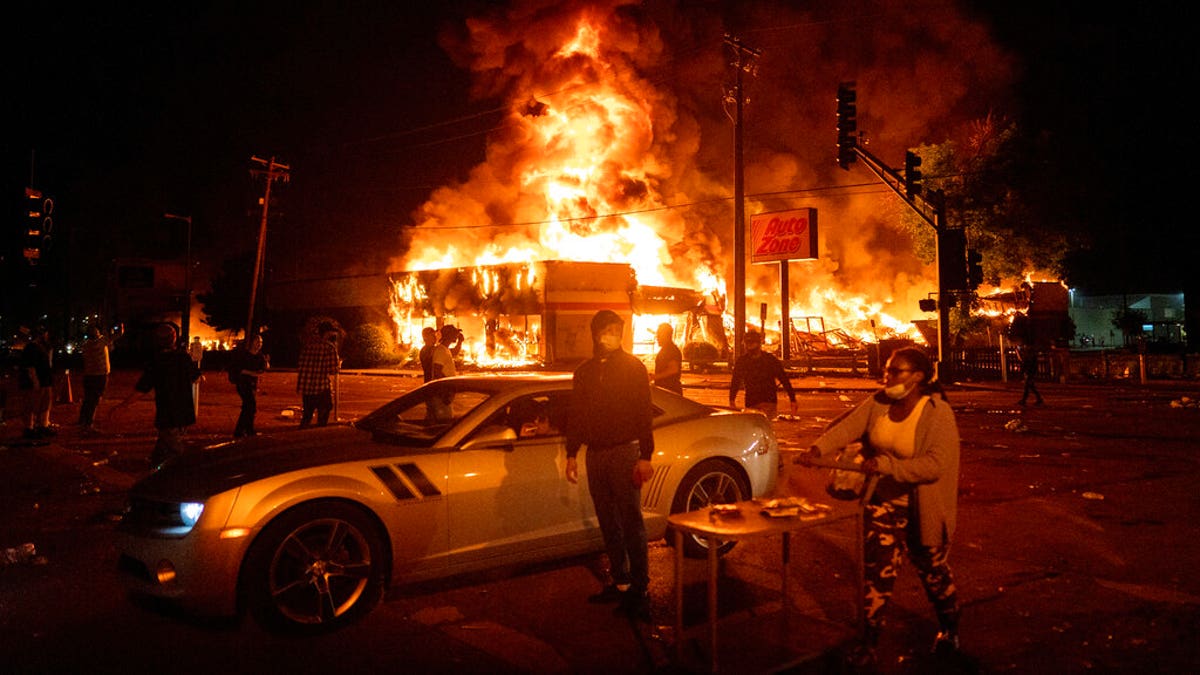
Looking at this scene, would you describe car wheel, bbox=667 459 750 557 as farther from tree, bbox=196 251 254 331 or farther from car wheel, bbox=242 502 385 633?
tree, bbox=196 251 254 331

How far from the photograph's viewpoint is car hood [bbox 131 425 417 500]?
15.7ft

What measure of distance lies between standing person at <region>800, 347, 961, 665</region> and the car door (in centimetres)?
203

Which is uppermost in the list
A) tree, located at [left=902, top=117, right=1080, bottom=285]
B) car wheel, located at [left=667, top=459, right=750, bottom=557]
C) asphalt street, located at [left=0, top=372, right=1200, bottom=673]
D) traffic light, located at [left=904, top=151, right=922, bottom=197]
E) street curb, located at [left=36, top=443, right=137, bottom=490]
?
tree, located at [left=902, top=117, right=1080, bottom=285]

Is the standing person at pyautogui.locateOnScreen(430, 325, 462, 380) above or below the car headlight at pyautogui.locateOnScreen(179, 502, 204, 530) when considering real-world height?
above

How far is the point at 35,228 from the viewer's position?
1864cm

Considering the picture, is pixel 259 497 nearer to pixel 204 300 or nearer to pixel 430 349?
pixel 430 349

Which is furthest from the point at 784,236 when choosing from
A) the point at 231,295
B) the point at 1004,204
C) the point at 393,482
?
the point at 231,295

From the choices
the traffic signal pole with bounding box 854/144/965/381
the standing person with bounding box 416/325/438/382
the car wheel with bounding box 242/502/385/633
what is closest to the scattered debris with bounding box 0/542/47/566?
the car wheel with bounding box 242/502/385/633

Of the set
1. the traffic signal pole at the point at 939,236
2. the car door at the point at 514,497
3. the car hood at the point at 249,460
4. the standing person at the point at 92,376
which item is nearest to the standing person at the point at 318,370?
the standing person at the point at 92,376

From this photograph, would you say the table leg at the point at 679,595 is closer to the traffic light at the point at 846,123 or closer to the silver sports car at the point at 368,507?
the silver sports car at the point at 368,507

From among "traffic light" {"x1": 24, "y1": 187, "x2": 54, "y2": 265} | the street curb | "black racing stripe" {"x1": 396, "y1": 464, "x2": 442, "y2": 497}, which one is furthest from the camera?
"traffic light" {"x1": 24, "y1": 187, "x2": 54, "y2": 265}

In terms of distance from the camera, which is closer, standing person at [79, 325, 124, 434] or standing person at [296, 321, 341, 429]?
standing person at [296, 321, 341, 429]

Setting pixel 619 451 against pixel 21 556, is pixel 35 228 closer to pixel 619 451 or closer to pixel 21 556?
pixel 21 556

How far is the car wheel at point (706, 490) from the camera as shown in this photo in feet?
20.5
